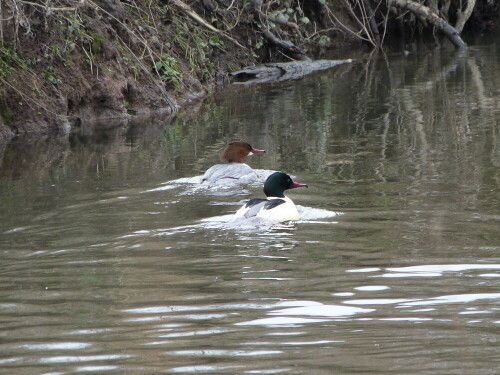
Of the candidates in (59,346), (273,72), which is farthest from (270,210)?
(273,72)

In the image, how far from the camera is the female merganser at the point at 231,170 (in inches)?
432

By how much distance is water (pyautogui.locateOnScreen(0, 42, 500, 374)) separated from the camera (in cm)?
464

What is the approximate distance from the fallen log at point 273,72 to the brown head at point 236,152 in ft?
30.5

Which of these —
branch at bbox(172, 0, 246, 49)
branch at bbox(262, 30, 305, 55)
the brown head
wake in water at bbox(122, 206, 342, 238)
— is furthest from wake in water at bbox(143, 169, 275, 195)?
branch at bbox(262, 30, 305, 55)

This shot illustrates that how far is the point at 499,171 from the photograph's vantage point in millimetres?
10844

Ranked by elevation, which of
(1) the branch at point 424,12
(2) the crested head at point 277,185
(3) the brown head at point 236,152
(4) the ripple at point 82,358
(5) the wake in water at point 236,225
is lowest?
(5) the wake in water at point 236,225

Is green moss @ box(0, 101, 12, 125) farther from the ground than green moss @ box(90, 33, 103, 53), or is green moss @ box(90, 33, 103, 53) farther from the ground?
green moss @ box(90, 33, 103, 53)

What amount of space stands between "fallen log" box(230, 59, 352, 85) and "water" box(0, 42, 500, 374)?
215 inches

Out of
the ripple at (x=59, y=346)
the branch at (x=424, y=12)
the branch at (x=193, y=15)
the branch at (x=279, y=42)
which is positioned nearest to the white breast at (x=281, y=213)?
the ripple at (x=59, y=346)

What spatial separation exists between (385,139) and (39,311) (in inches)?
341

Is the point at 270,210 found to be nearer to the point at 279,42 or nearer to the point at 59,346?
the point at 59,346

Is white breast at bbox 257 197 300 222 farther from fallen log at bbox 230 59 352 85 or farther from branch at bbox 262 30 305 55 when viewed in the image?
branch at bbox 262 30 305 55

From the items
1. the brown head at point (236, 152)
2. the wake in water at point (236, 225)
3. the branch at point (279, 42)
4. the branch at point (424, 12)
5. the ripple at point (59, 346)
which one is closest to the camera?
the ripple at point (59, 346)

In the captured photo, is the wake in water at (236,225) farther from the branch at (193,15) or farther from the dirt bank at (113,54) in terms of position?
the branch at (193,15)
